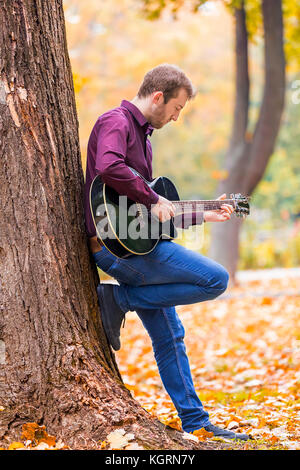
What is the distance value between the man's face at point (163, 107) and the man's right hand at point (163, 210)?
1.63ft

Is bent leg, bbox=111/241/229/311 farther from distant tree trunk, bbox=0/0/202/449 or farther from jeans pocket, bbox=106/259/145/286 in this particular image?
distant tree trunk, bbox=0/0/202/449

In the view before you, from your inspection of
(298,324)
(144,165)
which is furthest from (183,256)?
(298,324)

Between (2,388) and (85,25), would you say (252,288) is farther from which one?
(85,25)

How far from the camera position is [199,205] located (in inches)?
151

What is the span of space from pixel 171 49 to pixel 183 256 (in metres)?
21.9

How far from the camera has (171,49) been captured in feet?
78.7

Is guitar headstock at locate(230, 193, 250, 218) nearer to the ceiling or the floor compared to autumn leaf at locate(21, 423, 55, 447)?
nearer to the ceiling

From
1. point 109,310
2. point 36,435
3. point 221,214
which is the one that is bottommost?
point 36,435

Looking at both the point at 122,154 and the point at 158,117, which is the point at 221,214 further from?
the point at 122,154

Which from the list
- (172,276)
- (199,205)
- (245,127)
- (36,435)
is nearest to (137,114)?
(199,205)

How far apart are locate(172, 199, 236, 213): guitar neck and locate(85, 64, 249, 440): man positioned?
219 mm

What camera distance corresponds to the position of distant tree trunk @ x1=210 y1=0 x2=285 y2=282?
10852mm

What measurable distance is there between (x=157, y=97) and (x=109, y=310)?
51.7 inches

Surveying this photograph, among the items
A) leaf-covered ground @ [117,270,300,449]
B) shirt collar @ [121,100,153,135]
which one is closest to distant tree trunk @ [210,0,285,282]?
leaf-covered ground @ [117,270,300,449]
